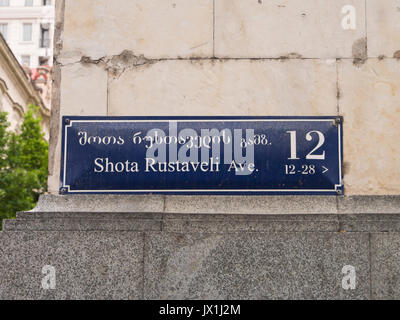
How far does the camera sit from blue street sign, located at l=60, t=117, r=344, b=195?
594 cm

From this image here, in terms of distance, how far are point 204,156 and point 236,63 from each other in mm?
1007

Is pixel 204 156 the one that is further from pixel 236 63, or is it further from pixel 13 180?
pixel 13 180

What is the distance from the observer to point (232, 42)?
20.5ft

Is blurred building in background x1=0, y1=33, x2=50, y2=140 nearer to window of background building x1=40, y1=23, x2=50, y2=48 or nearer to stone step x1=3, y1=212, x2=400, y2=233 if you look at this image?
stone step x1=3, y1=212, x2=400, y2=233

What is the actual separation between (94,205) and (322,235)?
2.14 meters

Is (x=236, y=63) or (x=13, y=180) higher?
(x=13, y=180)

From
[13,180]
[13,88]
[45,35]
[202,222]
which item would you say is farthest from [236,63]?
[45,35]

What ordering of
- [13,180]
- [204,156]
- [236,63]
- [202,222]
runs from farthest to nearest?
[13,180]
[236,63]
[204,156]
[202,222]

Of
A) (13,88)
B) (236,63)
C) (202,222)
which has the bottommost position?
(202,222)

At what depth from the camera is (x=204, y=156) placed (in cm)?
599

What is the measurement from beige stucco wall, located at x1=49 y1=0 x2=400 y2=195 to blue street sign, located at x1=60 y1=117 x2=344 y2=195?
0.13 m

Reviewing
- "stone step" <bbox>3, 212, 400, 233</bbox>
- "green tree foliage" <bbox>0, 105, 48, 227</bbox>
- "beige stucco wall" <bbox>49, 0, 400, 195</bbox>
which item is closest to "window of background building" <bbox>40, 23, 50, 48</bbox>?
"green tree foliage" <bbox>0, 105, 48, 227</bbox>

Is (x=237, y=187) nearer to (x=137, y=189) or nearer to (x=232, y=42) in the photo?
(x=137, y=189)

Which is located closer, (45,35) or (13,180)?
(13,180)
